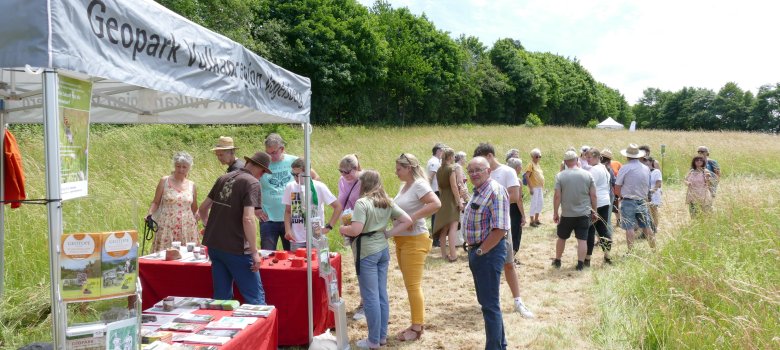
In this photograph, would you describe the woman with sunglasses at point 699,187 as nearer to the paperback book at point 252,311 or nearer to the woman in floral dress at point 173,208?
the paperback book at point 252,311

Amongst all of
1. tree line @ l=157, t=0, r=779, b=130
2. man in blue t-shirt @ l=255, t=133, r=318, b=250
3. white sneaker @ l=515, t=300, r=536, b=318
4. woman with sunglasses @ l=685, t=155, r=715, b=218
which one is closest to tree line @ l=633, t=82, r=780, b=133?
tree line @ l=157, t=0, r=779, b=130

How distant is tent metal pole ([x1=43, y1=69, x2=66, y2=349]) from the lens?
1966mm

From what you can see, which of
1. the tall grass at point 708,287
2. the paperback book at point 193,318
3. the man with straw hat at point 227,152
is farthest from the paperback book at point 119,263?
the tall grass at point 708,287

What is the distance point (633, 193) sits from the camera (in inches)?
278

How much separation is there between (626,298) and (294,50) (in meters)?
25.1

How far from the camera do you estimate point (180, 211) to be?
17.2 feet

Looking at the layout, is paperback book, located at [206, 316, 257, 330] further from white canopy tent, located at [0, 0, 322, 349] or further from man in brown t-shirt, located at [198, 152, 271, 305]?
white canopy tent, located at [0, 0, 322, 349]

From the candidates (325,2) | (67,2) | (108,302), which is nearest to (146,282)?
(108,302)

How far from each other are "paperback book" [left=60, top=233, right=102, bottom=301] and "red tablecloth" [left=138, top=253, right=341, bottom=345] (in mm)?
2139

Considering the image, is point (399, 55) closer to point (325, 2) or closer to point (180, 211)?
point (325, 2)

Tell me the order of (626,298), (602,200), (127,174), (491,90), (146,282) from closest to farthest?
(146,282)
(626,298)
(602,200)
(127,174)
(491,90)

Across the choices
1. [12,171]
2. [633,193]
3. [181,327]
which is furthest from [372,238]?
[633,193]

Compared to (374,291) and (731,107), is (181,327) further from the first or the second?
(731,107)

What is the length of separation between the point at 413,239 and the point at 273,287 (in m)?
1.24
